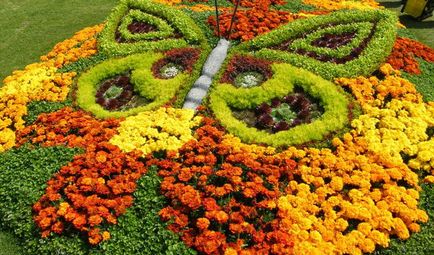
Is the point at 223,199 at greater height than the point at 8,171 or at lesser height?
greater

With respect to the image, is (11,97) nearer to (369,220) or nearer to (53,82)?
(53,82)

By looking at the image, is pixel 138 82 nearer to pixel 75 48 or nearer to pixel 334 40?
pixel 75 48

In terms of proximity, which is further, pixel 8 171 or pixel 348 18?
pixel 348 18

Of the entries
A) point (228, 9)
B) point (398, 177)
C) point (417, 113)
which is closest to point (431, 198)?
point (398, 177)

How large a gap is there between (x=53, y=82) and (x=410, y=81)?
11252 mm

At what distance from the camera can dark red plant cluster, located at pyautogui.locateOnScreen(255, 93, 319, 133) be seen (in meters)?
11.9

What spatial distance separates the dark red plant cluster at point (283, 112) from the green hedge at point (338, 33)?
2.17m

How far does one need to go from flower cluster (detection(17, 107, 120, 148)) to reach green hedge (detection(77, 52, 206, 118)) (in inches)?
19.3

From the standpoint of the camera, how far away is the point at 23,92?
1395 cm

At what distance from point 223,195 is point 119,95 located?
553 centimetres

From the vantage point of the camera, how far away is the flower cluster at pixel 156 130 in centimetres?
1119

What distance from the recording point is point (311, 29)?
606 inches

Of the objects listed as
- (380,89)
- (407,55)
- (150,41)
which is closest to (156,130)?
(150,41)

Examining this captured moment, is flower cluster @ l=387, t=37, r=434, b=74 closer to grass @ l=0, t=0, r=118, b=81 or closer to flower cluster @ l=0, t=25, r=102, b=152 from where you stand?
flower cluster @ l=0, t=25, r=102, b=152
